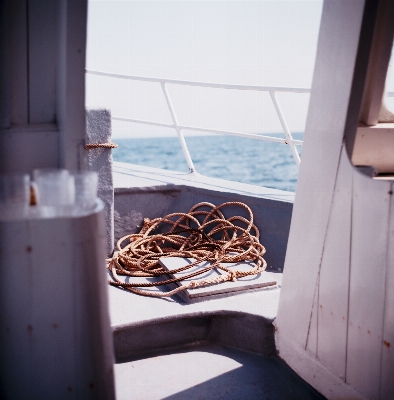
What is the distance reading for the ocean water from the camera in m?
29.7

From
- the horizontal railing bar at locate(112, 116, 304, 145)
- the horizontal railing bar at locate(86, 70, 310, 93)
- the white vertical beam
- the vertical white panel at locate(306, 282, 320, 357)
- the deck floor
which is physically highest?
the horizontal railing bar at locate(86, 70, 310, 93)

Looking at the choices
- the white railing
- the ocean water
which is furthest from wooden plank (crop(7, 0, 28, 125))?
the ocean water

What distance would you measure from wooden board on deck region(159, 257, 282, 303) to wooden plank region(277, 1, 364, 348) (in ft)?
1.27

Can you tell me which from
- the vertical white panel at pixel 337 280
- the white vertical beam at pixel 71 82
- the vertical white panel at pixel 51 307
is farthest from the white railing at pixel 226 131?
the vertical white panel at pixel 51 307

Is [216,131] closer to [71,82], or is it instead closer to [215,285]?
[215,285]

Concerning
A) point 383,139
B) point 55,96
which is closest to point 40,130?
point 55,96

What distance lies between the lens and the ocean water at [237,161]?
1170 inches

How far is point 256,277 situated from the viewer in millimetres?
2217

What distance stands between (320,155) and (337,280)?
41 centimetres

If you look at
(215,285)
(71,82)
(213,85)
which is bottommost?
(215,285)

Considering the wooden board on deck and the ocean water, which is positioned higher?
the wooden board on deck

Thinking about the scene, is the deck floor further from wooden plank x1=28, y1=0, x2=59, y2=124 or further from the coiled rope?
wooden plank x1=28, y1=0, x2=59, y2=124

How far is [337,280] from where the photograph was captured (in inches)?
55.3

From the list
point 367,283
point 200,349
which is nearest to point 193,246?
point 200,349
